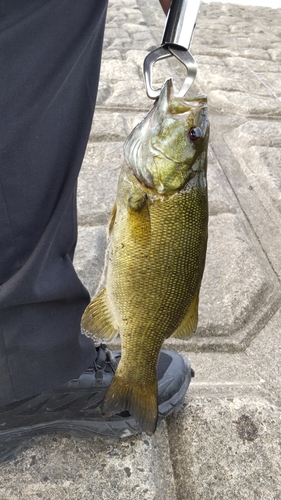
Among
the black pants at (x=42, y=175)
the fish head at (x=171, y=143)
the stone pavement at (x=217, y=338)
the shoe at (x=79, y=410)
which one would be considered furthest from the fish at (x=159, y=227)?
the stone pavement at (x=217, y=338)

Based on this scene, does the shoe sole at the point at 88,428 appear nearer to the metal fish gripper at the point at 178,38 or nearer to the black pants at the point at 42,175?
the black pants at the point at 42,175

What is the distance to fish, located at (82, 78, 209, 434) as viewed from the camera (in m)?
1.29

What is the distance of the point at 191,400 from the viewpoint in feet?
5.91

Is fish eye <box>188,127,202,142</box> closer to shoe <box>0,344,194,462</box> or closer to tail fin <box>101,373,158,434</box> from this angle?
tail fin <box>101,373,158,434</box>

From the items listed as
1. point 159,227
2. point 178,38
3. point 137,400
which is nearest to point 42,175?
point 159,227

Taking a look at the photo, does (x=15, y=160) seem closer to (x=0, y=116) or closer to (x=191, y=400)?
(x=0, y=116)

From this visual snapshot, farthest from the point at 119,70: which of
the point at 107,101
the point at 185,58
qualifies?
the point at 185,58

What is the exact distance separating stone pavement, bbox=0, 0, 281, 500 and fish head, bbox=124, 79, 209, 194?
0.89 meters

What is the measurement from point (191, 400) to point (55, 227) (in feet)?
2.76

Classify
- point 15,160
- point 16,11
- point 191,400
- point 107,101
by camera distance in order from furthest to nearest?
point 107,101
point 191,400
point 15,160
point 16,11

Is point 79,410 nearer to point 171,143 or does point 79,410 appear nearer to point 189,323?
point 189,323

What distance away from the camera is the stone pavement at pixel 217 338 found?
1.56 meters

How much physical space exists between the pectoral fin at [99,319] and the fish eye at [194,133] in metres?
0.48

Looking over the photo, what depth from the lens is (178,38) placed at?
132cm
